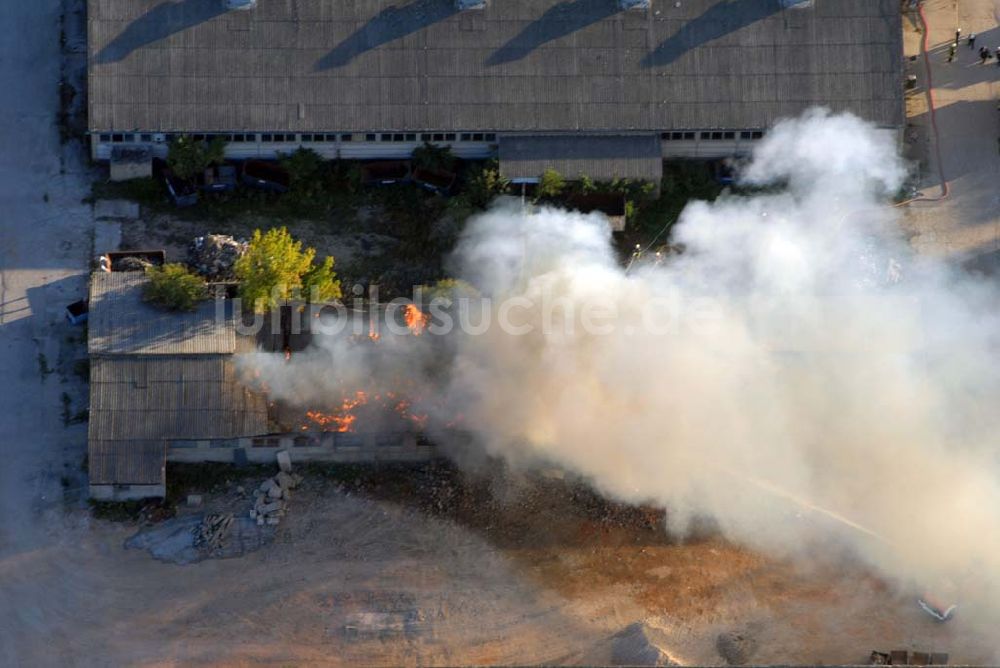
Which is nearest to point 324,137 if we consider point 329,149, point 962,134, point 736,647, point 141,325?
point 329,149

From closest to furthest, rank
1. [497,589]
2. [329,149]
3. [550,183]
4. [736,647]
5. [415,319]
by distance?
[736,647], [497,589], [415,319], [550,183], [329,149]

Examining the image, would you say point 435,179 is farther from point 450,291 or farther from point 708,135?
point 708,135

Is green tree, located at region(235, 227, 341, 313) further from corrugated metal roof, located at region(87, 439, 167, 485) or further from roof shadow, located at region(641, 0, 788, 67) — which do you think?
roof shadow, located at region(641, 0, 788, 67)

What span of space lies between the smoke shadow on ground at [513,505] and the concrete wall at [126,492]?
5.71 meters

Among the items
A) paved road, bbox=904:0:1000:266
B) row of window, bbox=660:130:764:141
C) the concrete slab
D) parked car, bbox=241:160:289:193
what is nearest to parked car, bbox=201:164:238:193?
parked car, bbox=241:160:289:193

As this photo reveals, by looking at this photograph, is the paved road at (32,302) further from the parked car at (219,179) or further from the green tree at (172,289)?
the parked car at (219,179)

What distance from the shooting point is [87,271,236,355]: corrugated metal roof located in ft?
222

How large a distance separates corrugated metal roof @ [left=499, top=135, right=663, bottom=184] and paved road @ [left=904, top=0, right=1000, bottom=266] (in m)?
11.2

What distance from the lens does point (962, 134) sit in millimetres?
75562

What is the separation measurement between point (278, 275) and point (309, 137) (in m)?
6.95

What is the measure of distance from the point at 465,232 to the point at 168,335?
41.4 ft

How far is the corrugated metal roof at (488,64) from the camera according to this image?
71.8 m

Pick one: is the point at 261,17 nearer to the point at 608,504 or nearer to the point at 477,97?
the point at 477,97

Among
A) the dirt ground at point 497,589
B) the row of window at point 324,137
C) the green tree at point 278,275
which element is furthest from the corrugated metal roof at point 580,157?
the dirt ground at point 497,589
